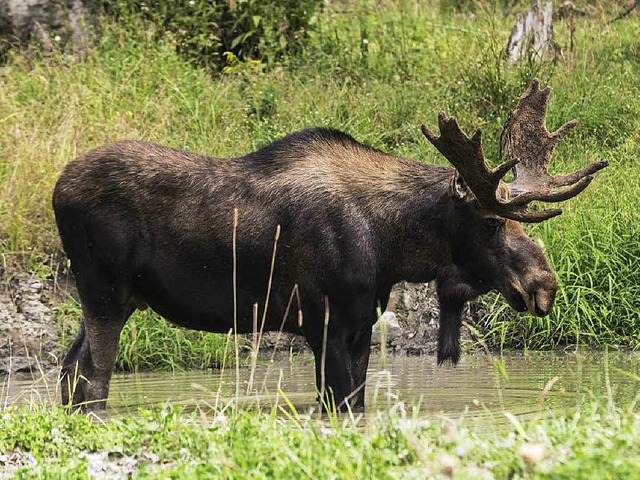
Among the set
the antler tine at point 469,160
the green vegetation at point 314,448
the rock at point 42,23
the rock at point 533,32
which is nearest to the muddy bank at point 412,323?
the antler tine at point 469,160

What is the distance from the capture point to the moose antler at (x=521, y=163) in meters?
6.84

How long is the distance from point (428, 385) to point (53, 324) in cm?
326

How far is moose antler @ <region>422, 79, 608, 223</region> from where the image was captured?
684cm

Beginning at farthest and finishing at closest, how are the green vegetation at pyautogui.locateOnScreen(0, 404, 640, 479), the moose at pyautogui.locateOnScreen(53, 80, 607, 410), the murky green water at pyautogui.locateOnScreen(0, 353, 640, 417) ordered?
the murky green water at pyautogui.locateOnScreen(0, 353, 640, 417), the moose at pyautogui.locateOnScreen(53, 80, 607, 410), the green vegetation at pyautogui.locateOnScreen(0, 404, 640, 479)

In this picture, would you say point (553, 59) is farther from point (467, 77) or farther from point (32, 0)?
point (32, 0)

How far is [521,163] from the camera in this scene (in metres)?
7.57

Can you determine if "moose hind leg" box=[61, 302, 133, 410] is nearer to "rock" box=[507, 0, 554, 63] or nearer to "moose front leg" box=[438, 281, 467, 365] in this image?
"moose front leg" box=[438, 281, 467, 365]

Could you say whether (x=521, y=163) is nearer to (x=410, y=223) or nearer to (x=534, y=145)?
(x=534, y=145)

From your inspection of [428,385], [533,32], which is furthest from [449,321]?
[533,32]

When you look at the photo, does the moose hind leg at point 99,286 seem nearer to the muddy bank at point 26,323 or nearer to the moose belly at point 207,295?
the moose belly at point 207,295

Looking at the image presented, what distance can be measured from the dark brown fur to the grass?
232cm

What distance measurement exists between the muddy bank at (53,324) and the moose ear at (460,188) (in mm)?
2723

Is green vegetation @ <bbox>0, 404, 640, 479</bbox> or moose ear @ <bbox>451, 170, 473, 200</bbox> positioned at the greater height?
moose ear @ <bbox>451, 170, 473, 200</bbox>

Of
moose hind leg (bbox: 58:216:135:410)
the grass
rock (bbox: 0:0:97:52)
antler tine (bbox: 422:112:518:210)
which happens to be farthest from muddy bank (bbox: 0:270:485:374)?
rock (bbox: 0:0:97:52)
